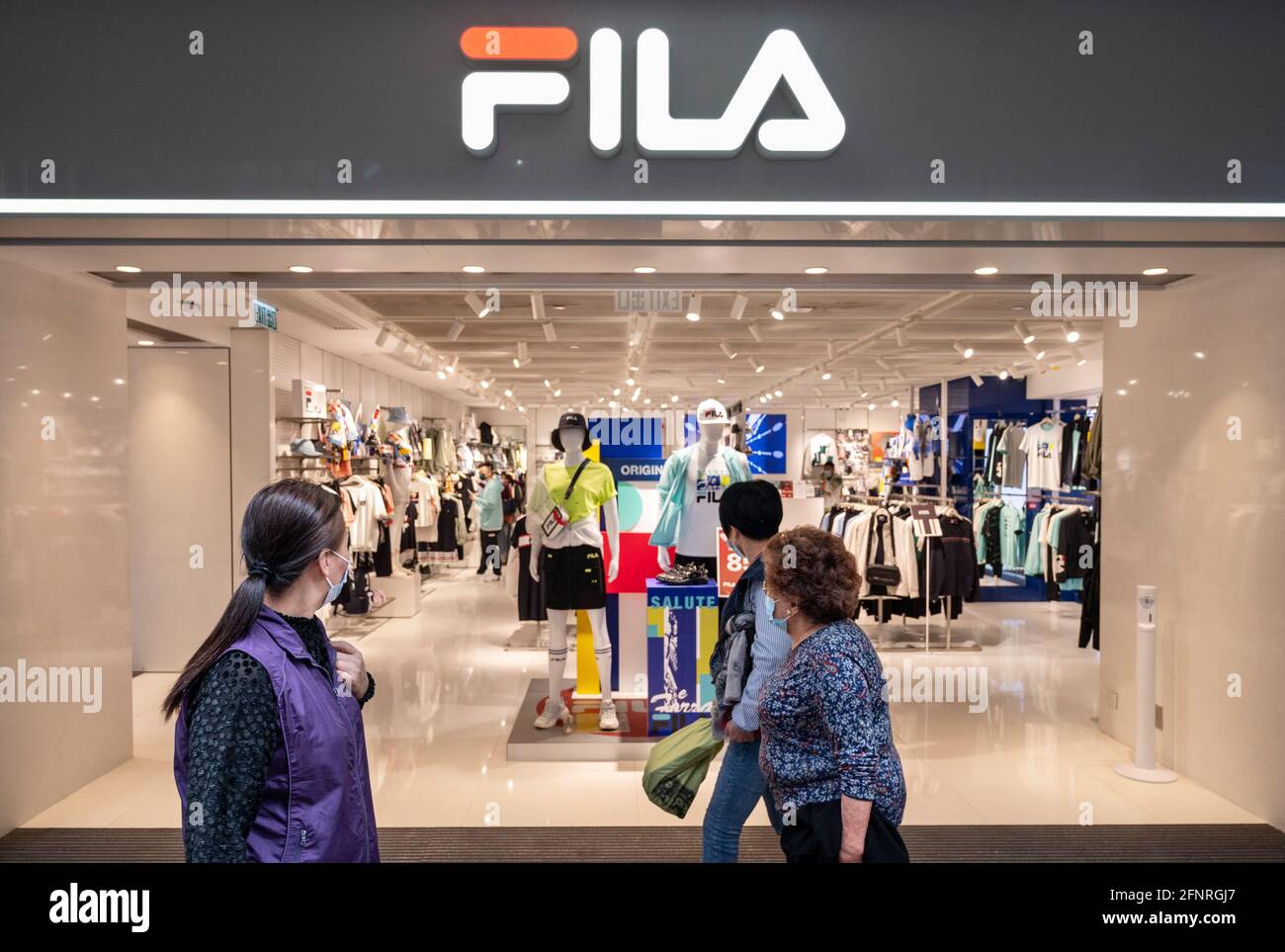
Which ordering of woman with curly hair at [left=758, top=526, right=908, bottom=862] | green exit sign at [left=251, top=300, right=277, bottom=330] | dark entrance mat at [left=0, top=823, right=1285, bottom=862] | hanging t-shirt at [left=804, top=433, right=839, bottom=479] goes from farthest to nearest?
hanging t-shirt at [left=804, top=433, right=839, bottom=479], green exit sign at [left=251, top=300, right=277, bottom=330], dark entrance mat at [left=0, top=823, right=1285, bottom=862], woman with curly hair at [left=758, top=526, right=908, bottom=862]

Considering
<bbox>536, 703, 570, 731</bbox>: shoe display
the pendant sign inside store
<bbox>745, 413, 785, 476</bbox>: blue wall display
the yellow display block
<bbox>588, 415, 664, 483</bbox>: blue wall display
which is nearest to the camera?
the pendant sign inside store

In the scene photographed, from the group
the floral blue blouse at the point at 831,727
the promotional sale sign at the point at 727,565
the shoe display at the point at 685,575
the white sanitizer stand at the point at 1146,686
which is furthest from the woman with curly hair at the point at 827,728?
the white sanitizer stand at the point at 1146,686

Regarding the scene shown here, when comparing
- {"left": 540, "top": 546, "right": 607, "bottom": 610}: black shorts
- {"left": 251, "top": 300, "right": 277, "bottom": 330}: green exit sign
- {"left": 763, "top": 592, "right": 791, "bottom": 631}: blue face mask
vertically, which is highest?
{"left": 251, "top": 300, "right": 277, "bottom": 330}: green exit sign

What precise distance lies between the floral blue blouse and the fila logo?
1.87 meters

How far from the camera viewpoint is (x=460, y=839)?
11.8ft

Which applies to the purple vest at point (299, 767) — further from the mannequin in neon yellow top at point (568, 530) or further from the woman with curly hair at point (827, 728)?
the mannequin in neon yellow top at point (568, 530)

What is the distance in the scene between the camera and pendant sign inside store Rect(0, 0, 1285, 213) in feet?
9.58

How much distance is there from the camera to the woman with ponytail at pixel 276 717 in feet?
4.44

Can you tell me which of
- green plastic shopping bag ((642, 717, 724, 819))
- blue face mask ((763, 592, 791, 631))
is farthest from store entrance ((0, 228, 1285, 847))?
blue face mask ((763, 592, 791, 631))

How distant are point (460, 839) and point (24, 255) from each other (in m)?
3.21

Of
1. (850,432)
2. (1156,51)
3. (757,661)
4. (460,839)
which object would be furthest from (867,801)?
(850,432)

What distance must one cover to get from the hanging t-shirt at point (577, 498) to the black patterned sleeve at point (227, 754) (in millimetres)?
3558

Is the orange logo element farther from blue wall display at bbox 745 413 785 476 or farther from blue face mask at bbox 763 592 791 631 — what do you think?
blue wall display at bbox 745 413 785 476

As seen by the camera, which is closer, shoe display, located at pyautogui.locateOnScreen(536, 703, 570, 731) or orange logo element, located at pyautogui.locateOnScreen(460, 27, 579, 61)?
orange logo element, located at pyautogui.locateOnScreen(460, 27, 579, 61)
